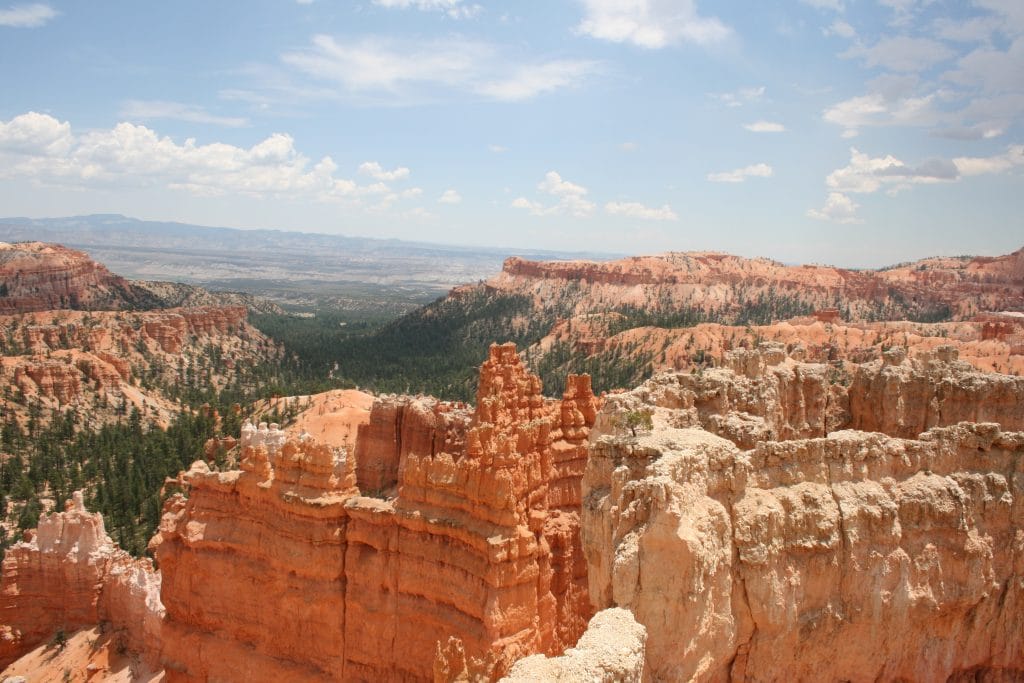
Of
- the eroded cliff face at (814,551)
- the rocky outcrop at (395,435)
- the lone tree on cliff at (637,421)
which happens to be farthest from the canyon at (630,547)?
the rocky outcrop at (395,435)

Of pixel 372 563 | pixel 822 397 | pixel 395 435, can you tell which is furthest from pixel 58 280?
pixel 822 397

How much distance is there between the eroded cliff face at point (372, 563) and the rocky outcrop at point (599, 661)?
19.9 feet

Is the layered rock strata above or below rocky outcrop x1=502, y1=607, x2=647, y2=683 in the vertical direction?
above

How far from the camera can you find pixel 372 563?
1755 centimetres

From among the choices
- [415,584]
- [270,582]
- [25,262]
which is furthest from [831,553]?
[25,262]

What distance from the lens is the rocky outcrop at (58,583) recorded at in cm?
2448

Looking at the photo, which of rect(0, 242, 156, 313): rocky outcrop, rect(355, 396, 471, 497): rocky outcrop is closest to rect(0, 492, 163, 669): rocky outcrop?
rect(355, 396, 471, 497): rocky outcrop

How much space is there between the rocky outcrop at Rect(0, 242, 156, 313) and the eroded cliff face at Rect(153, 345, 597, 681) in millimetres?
111226

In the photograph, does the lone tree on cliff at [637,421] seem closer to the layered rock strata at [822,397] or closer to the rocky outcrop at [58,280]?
the layered rock strata at [822,397]

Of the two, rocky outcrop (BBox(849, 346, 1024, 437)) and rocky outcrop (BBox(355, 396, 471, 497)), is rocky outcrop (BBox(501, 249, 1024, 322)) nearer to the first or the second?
rocky outcrop (BBox(355, 396, 471, 497))

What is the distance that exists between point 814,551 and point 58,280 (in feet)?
469

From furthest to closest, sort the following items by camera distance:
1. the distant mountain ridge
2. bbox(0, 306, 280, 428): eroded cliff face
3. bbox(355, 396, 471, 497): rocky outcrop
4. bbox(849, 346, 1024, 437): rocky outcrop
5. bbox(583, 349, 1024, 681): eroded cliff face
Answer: the distant mountain ridge
bbox(0, 306, 280, 428): eroded cliff face
bbox(355, 396, 471, 497): rocky outcrop
bbox(849, 346, 1024, 437): rocky outcrop
bbox(583, 349, 1024, 681): eroded cliff face

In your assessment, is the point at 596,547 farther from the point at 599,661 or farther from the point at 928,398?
the point at 928,398

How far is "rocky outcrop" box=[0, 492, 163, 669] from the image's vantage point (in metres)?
24.5
